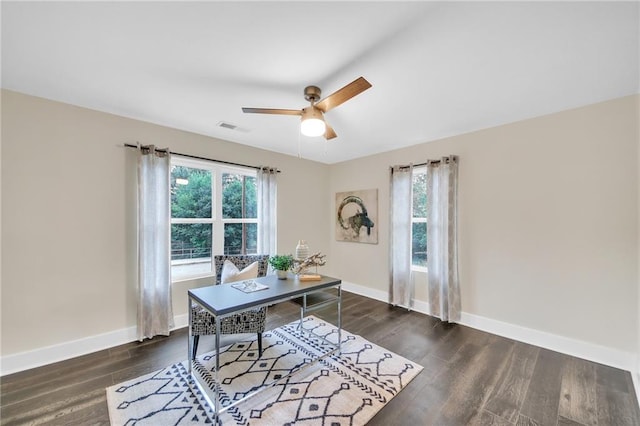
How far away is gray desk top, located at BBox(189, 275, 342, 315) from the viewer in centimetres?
178

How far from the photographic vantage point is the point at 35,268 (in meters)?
2.30

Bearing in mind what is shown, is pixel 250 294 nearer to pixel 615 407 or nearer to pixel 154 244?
pixel 154 244

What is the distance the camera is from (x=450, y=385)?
81.9 inches

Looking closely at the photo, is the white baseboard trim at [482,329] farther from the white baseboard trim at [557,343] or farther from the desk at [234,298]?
the desk at [234,298]

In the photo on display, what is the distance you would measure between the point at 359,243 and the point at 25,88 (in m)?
4.47

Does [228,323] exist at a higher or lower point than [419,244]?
lower

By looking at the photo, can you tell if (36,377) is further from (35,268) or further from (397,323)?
(397,323)

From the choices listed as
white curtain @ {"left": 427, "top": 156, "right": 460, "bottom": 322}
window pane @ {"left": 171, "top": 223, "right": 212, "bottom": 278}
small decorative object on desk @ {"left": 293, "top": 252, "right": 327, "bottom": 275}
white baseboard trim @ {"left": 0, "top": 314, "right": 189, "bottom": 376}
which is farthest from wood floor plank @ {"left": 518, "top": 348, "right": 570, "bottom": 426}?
white baseboard trim @ {"left": 0, "top": 314, "right": 189, "bottom": 376}

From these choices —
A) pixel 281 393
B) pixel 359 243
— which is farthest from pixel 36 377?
pixel 359 243

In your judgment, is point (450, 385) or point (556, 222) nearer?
point (450, 385)

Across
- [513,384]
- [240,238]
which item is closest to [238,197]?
[240,238]

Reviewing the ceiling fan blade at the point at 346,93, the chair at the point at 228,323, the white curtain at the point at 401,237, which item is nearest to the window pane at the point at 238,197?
the chair at the point at 228,323

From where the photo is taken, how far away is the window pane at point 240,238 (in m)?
3.68

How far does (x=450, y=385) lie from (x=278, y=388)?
145 cm
